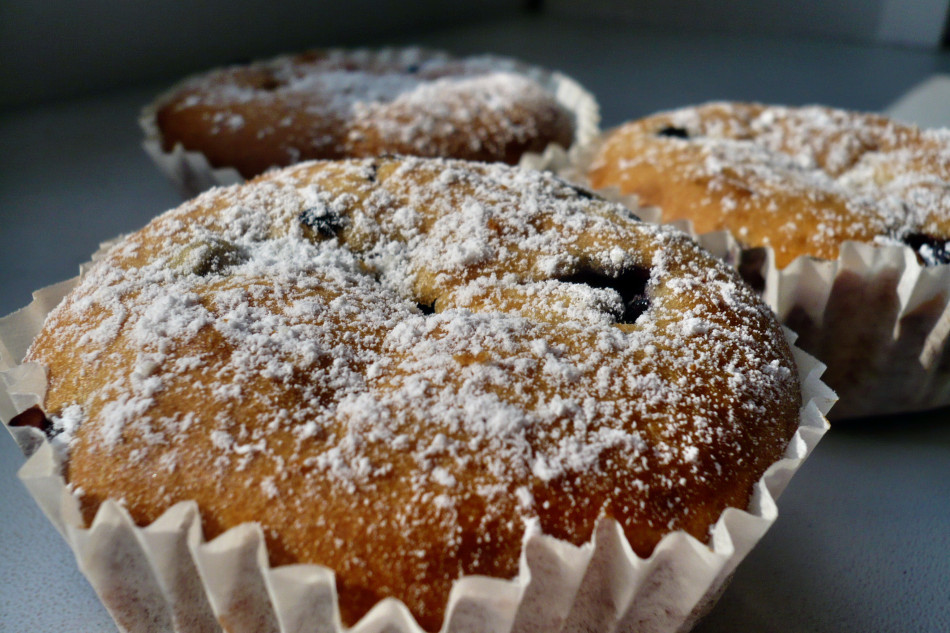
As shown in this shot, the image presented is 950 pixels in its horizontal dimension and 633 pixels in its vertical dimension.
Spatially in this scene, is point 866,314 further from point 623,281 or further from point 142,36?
point 142,36

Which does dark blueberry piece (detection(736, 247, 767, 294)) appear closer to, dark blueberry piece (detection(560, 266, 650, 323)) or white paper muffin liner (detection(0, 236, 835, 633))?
dark blueberry piece (detection(560, 266, 650, 323))

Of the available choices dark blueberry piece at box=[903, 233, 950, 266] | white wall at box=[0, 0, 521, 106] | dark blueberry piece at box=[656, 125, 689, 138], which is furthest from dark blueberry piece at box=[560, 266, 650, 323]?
white wall at box=[0, 0, 521, 106]

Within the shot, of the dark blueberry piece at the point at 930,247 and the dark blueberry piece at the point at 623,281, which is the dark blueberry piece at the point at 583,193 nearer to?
the dark blueberry piece at the point at 623,281

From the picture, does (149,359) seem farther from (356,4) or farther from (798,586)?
(356,4)

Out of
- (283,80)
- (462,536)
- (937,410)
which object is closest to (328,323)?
(462,536)

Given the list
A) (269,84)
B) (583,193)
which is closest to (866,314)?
(583,193)

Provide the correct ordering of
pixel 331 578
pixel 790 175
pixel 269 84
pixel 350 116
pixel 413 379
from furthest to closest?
pixel 269 84 → pixel 350 116 → pixel 790 175 → pixel 413 379 → pixel 331 578
